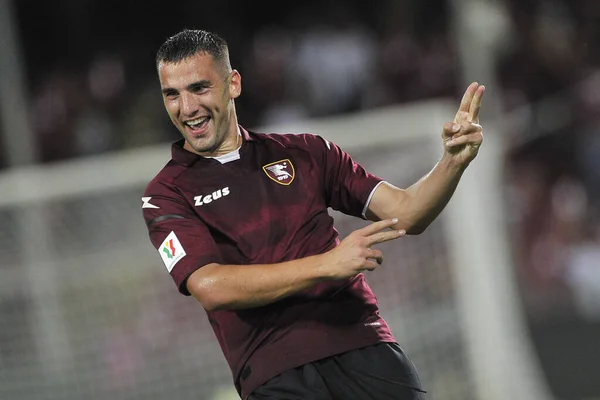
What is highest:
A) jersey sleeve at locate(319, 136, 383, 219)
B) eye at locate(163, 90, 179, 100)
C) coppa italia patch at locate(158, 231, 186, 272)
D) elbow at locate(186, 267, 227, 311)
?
eye at locate(163, 90, 179, 100)

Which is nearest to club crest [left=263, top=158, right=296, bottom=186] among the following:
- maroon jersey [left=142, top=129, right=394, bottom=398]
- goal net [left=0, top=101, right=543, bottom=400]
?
maroon jersey [left=142, top=129, right=394, bottom=398]

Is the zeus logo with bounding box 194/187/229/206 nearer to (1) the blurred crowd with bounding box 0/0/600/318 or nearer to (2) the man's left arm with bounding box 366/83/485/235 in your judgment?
(2) the man's left arm with bounding box 366/83/485/235

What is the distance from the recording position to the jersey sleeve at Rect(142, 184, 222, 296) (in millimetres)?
4082

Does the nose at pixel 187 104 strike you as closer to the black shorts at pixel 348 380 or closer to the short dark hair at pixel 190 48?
the short dark hair at pixel 190 48

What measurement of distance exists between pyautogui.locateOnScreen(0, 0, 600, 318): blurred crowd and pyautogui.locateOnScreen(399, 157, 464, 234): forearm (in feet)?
19.7

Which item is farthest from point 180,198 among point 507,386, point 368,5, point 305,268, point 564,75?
point 368,5

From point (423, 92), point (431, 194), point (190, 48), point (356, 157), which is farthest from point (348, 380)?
point (423, 92)

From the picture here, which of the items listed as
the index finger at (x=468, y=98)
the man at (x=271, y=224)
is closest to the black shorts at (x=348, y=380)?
the man at (x=271, y=224)

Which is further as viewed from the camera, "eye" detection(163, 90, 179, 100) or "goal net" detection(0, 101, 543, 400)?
"goal net" detection(0, 101, 543, 400)

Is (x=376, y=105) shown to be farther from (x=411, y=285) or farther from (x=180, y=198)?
(x=180, y=198)

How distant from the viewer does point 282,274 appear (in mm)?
3891

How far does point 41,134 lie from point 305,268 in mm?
8832

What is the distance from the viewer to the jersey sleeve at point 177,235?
4.08 metres

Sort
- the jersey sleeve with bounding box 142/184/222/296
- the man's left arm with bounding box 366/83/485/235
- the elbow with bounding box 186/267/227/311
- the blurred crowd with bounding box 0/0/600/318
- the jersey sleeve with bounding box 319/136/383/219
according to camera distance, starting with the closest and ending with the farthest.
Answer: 1. the elbow with bounding box 186/267/227/311
2. the jersey sleeve with bounding box 142/184/222/296
3. the man's left arm with bounding box 366/83/485/235
4. the jersey sleeve with bounding box 319/136/383/219
5. the blurred crowd with bounding box 0/0/600/318
